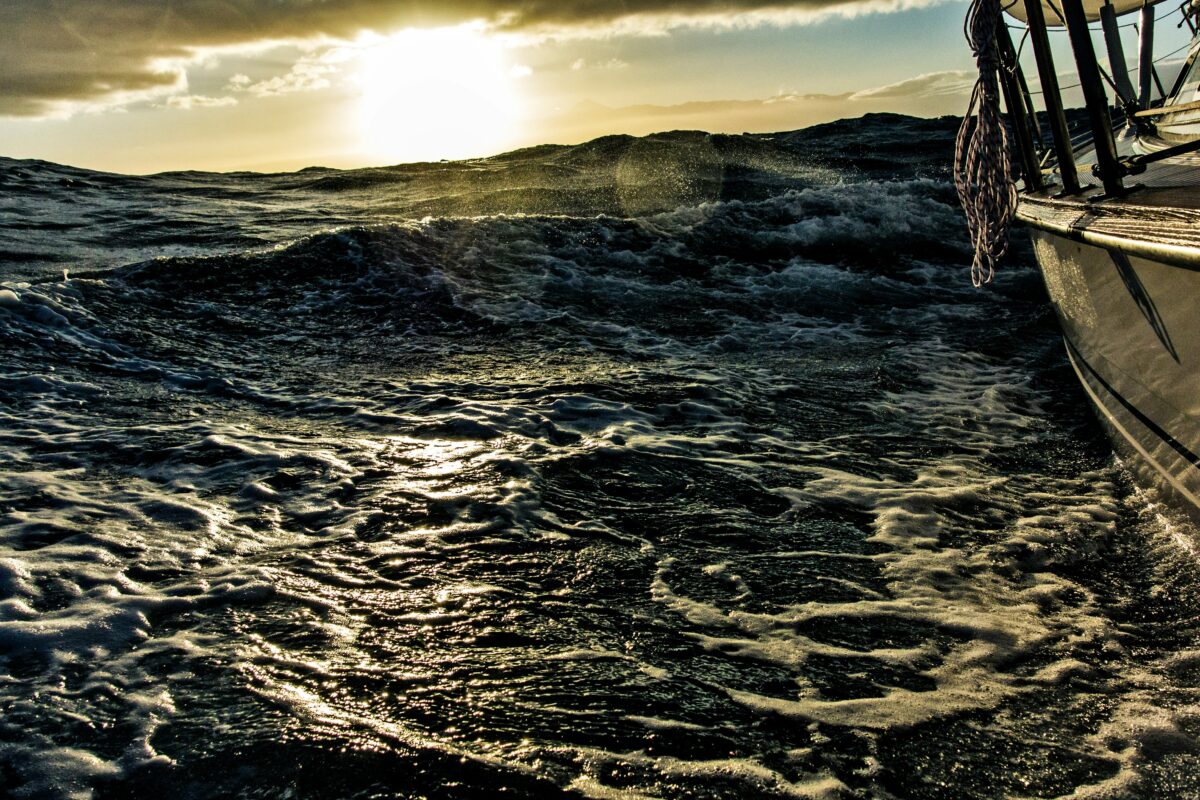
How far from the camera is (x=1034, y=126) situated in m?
6.12

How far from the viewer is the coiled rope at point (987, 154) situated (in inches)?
146

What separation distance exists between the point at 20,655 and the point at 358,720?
1.34 meters

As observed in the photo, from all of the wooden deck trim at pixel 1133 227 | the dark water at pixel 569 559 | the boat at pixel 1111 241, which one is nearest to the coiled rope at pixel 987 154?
the boat at pixel 1111 241

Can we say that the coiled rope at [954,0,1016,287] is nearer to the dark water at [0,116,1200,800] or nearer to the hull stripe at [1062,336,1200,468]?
the hull stripe at [1062,336,1200,468]

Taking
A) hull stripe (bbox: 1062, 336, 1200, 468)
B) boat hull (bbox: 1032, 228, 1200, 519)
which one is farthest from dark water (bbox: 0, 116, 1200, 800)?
hull stripe (bbox: 1062, 336, 1200, 468)

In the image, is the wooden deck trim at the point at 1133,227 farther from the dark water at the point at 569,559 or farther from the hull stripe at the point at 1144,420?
the dark water at the point at 569,559

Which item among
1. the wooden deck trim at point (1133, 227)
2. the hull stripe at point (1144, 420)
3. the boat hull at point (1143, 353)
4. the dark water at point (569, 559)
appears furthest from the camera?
the hull stripe at point (1144, 420)

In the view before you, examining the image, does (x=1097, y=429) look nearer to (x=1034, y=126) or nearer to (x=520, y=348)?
(x=1034, y=126)

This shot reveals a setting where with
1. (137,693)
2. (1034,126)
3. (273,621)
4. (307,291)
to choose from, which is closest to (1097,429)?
(1034,126)

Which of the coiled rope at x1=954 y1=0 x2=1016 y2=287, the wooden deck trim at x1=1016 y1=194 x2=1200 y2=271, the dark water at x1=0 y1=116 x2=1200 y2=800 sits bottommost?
the dark water at x1=0 y1=116 x2=1200 y2=800

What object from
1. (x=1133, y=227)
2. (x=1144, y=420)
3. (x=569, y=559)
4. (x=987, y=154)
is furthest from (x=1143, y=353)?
(x=569, y=559)

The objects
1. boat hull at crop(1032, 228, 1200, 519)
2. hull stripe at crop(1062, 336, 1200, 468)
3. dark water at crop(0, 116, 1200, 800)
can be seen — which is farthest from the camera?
hull stripe at crop(1062, 336, 1200, 468)

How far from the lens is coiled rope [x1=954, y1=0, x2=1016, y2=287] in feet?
12.2

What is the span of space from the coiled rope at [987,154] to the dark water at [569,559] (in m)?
1.37
